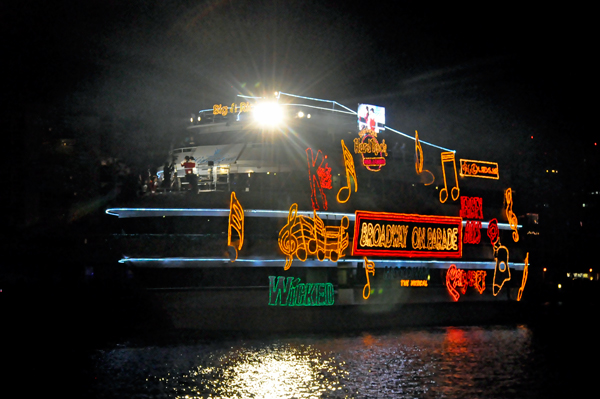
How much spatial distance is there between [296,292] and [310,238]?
8.70ft

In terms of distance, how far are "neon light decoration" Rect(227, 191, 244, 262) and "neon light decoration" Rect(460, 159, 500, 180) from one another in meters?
17.5

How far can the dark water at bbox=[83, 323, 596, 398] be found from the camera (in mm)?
15180

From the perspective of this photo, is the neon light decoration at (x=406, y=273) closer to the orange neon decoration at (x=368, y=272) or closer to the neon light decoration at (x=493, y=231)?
the orange neon decoration at (x=368, y=272)

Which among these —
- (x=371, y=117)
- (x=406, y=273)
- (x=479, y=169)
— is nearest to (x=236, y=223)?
(x=406, y=273)

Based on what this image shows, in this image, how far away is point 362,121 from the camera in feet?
127

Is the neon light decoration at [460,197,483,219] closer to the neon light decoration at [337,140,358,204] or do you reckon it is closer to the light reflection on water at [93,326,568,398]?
the neon light decoration at [337,140,358,204]

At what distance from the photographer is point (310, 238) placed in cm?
2762

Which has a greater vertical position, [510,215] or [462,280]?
[510,215]

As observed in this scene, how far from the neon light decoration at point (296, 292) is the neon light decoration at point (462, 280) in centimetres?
906

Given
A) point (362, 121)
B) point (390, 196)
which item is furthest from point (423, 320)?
point (362, 121)

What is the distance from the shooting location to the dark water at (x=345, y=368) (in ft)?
49.8

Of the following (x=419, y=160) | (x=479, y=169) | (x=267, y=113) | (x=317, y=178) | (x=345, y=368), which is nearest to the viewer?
(x=345, y=368)

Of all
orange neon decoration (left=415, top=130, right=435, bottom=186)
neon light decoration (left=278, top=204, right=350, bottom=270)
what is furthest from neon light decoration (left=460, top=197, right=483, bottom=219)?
neon light decoration (left=278, top=204, right=350, bottom=270)

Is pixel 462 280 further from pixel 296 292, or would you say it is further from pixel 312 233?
pixel 296 292
